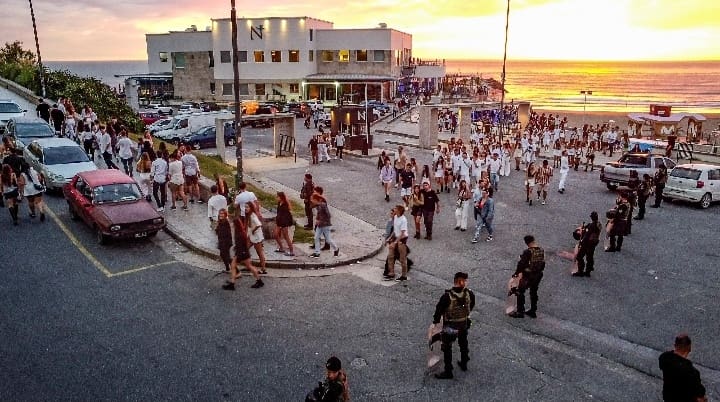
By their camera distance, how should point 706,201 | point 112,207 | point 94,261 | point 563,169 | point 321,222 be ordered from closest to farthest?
1. point 94,261
2. point 321,222
3. point 112,207
4. point 706,201
5. point 563,169

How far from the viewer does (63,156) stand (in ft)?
59.5

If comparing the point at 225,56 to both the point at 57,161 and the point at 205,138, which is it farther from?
the point at 57,161

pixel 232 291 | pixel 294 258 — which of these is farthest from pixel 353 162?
pixel 232 291

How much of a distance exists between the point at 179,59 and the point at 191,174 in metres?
54.9

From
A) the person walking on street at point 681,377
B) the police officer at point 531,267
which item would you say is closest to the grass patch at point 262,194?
the police officer at point 531,267

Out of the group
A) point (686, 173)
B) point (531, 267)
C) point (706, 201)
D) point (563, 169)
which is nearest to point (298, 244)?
point (531, 267)

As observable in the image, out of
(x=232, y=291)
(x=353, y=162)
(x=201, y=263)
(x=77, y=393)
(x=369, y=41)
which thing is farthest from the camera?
(x=369, y=41)

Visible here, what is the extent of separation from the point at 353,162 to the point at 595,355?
2009cm

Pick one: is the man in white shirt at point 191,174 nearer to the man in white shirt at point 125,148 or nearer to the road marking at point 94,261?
the man in white shirt at point 125,148

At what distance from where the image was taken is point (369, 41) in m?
61.1

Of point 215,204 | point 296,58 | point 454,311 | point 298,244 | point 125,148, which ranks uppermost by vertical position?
point 296,58

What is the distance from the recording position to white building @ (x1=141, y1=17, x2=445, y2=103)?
6038cm

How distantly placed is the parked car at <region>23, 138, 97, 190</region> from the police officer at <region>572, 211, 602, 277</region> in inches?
581

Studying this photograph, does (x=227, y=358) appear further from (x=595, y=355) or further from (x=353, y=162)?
(x=353, y=162)
